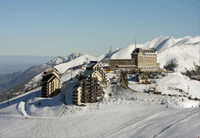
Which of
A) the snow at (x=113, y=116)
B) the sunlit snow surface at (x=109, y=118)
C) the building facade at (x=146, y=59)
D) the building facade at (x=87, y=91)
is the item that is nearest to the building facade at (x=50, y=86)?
the snow at (x=113, y=116)

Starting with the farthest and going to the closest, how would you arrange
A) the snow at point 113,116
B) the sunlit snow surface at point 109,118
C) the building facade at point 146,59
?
1. the building facade at point 146,59
2. the snow at point 113,116
3. the sunlit snow surface at point 109,118

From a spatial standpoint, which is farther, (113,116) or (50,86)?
(50,86)

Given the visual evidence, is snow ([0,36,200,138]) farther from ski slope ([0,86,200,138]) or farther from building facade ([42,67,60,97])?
building facade ([42,67,60,97])

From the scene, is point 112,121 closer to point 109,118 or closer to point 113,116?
point 109,118

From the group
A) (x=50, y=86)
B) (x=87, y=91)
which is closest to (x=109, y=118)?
(x=87, y=91)

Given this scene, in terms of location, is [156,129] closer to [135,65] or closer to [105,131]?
[105,131]

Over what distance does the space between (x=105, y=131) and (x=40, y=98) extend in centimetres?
3093

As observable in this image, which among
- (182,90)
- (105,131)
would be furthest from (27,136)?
(182,90)

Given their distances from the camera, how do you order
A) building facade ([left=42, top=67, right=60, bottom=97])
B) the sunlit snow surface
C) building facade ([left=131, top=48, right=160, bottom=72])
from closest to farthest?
the sunlit snow surface < building facade ([left=42, top=67, right=60, bottom=97]) < building facade ([left=131, top=48, right=160, bottom=72])

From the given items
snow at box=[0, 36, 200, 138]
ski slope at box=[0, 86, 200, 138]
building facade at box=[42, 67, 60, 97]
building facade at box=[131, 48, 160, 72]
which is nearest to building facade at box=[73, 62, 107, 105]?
snow at box=[0, 36, 200, 138]

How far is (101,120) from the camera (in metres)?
47.7

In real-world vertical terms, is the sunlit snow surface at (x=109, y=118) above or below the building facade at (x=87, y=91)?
below

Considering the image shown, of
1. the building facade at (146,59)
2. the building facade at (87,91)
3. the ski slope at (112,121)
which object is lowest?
the ski slope at (112,121)

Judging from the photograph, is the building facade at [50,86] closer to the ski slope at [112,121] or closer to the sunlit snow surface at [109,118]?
the sunlit snow surface at [109,118]
